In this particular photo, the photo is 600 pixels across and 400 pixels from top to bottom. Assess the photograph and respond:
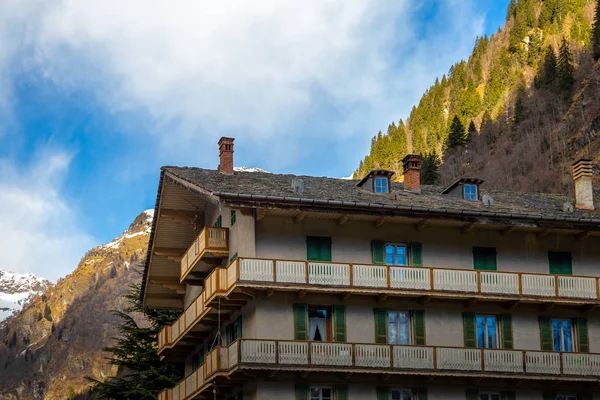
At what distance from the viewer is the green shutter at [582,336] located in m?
46.0

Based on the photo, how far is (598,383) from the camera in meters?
44.7

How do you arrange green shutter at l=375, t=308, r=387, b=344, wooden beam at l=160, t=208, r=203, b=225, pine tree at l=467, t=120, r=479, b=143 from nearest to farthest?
green shutter at l=375, t=308, r=387, b=344 < wooden beam at l=160, t=208, r=203, b=225 < pine tree at l=467, t=120, r=479, b=143

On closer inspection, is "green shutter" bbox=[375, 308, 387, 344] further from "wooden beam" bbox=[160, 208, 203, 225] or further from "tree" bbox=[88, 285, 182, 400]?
"tree" bbox=[88, 285, 182, 400]

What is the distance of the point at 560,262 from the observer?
47.2 metres

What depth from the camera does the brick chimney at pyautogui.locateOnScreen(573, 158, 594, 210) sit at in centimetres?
4991

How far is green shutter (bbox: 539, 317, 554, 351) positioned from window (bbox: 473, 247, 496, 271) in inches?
118

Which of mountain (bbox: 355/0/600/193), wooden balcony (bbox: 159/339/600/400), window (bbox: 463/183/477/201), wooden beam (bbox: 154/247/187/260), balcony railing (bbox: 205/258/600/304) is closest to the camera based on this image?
wooden balcony (bbox: 159/339/600/400)

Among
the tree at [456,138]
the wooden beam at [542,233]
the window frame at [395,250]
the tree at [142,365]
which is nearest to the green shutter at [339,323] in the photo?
the window frame at [395,250]

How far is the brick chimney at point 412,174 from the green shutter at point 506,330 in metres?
7.38

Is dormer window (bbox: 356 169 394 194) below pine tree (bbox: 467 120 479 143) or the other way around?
below

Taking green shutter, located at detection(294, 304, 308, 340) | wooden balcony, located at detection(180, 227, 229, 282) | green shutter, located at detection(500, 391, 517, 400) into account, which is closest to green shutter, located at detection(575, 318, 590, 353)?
green shutter, located at detection(500, 391, 517, 400)

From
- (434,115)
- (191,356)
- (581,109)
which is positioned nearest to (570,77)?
(581,109)

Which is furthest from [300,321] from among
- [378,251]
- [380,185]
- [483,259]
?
[483,259]

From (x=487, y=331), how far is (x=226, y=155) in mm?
13956
